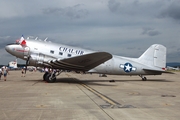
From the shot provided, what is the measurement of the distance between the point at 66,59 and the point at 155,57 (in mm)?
10518

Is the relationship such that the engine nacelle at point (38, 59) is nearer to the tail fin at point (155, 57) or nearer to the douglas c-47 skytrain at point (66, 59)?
the douglas c-47 skytrain at point (66, 59)

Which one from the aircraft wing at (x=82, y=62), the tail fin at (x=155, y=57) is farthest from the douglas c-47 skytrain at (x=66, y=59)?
the tail fin at (x=155, y=57)

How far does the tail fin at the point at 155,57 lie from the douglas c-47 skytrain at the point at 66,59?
0.76 m

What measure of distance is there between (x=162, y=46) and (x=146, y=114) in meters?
18.4

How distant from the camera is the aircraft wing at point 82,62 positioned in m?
18.0

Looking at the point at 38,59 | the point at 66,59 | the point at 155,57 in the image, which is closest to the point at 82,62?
the point at 66,59

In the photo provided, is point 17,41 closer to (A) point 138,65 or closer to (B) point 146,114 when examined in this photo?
(A) point 138,65

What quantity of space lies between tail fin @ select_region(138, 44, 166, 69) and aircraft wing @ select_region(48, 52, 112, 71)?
21.3ft

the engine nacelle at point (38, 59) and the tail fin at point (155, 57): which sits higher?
the tail fin at point (155, 57)

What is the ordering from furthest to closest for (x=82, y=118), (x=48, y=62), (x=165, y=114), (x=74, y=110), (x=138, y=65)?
(x=138, y=65), (x=48, y=62), (x=74, y=110), (x=165, y=114), (x=82, y=118)

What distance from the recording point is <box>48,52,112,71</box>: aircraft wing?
709 inches

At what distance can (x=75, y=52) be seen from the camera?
21156 millimetres

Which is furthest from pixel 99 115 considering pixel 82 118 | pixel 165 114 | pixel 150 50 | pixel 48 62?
pixel 150 50

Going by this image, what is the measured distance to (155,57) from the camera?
23.9 meters
